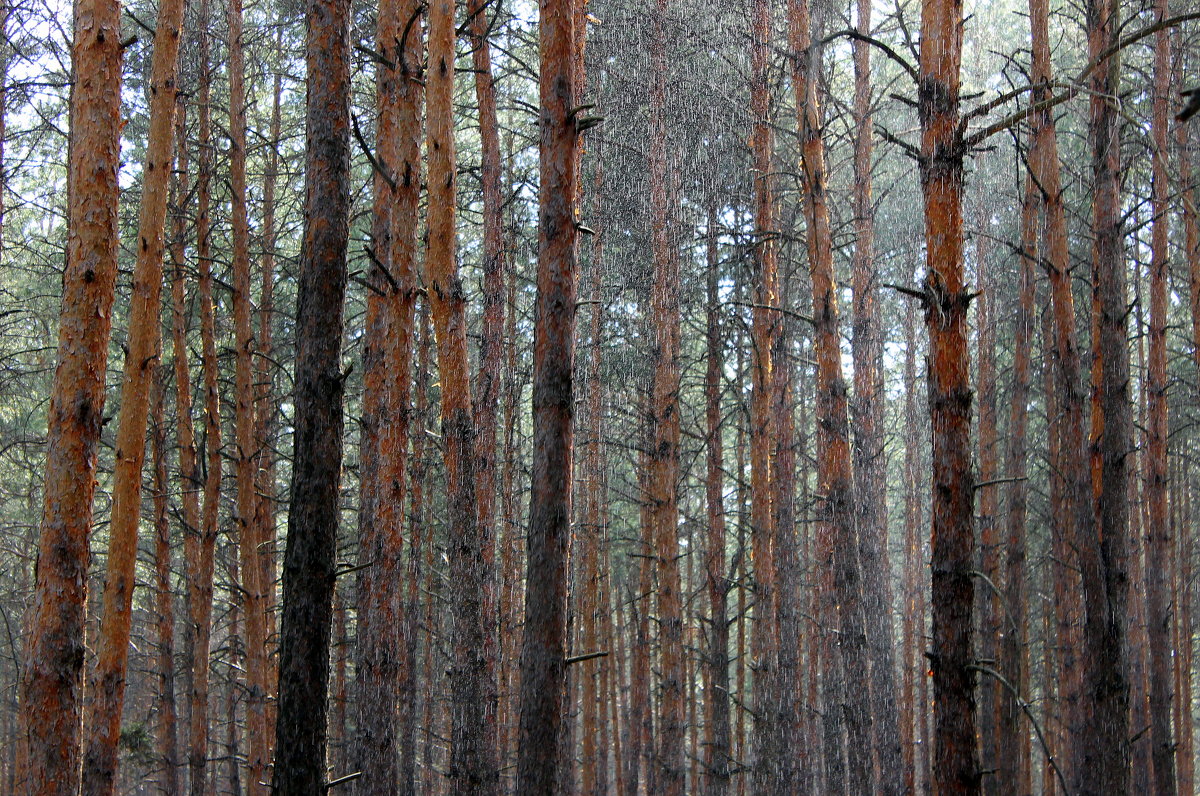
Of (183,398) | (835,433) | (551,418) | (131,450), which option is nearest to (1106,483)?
(835,433)

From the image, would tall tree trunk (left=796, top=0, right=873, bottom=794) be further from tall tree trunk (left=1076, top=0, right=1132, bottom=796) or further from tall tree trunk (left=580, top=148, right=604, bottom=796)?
tall tree trunk (left=580, top=148, right=604, bottom=796)

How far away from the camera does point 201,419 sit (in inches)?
531

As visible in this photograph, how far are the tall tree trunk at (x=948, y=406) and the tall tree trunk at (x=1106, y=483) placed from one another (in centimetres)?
334

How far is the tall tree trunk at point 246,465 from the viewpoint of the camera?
9.58 m

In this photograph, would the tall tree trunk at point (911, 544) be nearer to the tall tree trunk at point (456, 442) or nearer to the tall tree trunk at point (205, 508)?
the tall tree trunk at point (456, 442)

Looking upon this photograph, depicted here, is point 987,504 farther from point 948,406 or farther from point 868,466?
point 948,406

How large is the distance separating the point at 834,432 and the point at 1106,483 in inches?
96.0

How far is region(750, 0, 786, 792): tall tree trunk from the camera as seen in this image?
35.2ft

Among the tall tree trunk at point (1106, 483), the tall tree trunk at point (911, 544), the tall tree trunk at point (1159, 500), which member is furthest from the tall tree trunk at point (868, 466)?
the tall tree trunk at point (911, 544)

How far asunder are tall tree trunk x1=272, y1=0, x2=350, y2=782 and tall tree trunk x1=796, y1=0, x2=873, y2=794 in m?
4.62

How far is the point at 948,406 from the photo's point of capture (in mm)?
5582

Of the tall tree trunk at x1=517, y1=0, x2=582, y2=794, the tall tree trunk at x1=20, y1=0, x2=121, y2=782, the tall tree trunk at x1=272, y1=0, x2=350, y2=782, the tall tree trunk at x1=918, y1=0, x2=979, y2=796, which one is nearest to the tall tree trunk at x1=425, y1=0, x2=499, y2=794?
the tall tree trunk at x1=517, y1=0, x2=582, y2=794

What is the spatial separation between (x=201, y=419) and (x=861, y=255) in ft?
29.5

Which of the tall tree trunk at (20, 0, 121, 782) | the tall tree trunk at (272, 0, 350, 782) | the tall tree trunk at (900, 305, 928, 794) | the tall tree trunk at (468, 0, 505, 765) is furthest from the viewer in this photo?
the tall tree trunk at (900, 305, 928, 794)
